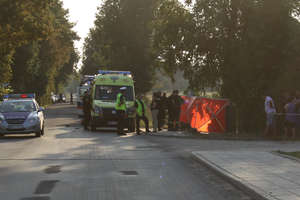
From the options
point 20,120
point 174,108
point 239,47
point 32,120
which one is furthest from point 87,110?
point 239,47

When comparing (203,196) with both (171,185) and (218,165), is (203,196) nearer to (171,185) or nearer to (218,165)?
(171,185)

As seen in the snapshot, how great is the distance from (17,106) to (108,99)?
4778 mm

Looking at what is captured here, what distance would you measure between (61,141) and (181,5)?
1452 centimetres

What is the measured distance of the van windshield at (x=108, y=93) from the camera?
2689cm

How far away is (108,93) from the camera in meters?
27.0

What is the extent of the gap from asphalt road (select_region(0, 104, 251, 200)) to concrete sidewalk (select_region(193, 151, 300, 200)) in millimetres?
217

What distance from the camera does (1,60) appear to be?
3177cm

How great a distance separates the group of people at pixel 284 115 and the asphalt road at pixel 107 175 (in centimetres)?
546

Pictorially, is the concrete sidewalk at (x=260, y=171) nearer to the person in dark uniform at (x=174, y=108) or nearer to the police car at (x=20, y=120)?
the police car at (x=20, y=120)

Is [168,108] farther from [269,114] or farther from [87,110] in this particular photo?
[269,114]

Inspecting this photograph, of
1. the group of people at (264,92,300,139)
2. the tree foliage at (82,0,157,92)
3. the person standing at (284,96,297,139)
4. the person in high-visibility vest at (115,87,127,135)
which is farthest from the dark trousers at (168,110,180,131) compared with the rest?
the tree foliage at (82,0,157,92)

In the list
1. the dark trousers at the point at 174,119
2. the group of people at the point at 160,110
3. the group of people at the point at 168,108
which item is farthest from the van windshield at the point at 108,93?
the dark trousers at the point at 174,119

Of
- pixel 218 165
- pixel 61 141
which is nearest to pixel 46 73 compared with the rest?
pixel 61 141

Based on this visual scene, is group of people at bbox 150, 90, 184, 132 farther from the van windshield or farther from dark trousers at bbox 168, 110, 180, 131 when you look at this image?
the van windshield
